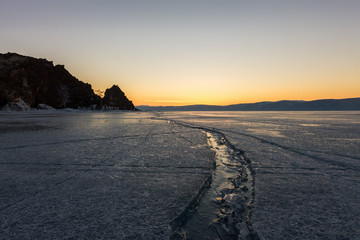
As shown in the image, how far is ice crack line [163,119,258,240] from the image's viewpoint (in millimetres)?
1250

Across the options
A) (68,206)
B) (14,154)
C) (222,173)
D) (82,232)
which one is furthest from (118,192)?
(14,154)

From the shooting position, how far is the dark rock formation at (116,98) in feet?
Answer: 190

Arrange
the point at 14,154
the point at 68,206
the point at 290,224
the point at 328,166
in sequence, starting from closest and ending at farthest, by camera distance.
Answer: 1. the point at 290,224
2. the point at 68,206
3. the point at 328,166
4. the point at 14,154

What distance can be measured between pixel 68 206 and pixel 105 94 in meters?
62.0

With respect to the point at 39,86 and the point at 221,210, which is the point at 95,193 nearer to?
the point at 221,210

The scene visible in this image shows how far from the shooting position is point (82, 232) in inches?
47.6

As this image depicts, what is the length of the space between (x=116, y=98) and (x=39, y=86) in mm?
25578

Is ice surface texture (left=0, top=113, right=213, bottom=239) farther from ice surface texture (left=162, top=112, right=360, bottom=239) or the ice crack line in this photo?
ice surface texture (left=162, top=112, right=360, bottom=239)

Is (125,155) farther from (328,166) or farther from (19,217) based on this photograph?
(328,166)

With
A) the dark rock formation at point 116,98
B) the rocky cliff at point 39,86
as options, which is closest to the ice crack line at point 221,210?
the rocky cliff at point 39,86

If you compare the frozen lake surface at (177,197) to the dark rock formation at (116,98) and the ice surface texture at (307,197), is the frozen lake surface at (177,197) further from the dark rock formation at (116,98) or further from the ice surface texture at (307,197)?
the dark rock formation at (116,98)

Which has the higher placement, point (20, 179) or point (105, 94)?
point (105, 94)

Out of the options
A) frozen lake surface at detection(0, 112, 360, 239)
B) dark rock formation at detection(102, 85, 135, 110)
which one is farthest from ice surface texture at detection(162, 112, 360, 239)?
dark rock formation at detection(102, 85, 135, 110)

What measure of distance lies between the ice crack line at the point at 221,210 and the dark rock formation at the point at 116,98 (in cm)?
5778
